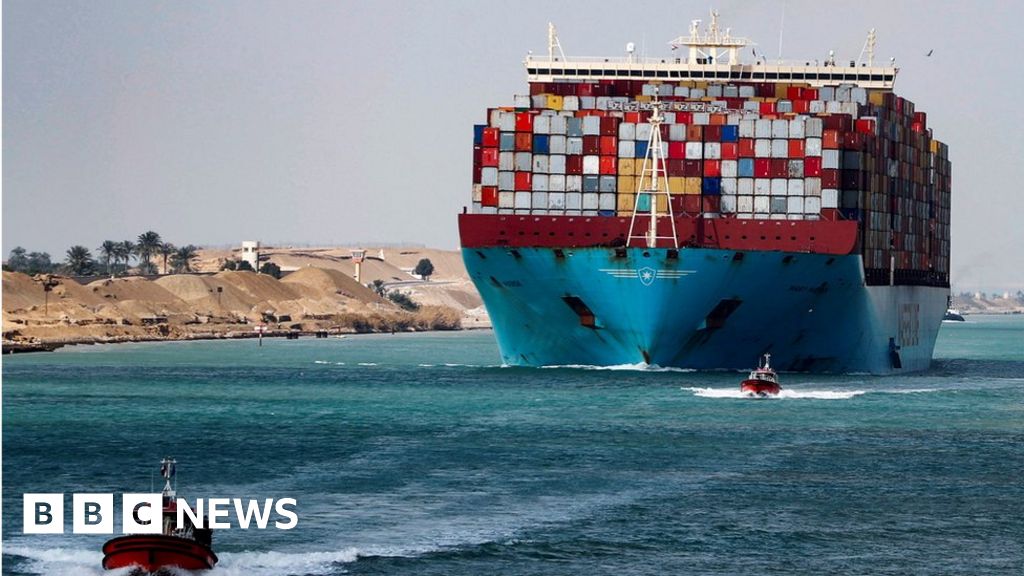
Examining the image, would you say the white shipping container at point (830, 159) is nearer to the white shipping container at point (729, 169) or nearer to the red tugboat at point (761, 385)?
the white shipping container at point (729, 169)

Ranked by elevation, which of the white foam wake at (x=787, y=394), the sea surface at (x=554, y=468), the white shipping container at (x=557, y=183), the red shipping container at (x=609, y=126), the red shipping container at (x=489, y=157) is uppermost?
the red shipping container at (x=609, y=126)

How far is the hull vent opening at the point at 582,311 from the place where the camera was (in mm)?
101812

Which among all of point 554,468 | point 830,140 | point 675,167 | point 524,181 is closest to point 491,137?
point 524,181

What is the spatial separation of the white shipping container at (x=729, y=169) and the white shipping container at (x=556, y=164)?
27.2 ft

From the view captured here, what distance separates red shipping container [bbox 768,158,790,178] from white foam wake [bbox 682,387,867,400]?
44.9 ft

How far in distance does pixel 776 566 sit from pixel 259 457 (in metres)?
24.3

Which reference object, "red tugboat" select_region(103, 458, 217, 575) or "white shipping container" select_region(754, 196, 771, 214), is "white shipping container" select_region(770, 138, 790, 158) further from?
"red tugboat" select_region(103, 458, 217, 575)

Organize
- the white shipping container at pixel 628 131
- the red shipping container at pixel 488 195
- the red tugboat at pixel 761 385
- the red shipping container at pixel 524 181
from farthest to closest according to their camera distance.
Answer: the red shipping container at pixel 488 195
the red shipping container at pixel 524 181
the white shipping container at pixel 628 131
the red tugboat at pixel 761 385

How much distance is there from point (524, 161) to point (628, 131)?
5.64 meters

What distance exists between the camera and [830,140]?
Answer: 106 metres

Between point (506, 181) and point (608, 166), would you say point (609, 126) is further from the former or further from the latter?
point (506, 181)

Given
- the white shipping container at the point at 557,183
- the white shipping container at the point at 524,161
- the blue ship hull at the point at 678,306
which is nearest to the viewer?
the blue ship hull at the point at 678,306

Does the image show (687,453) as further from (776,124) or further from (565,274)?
(776,124)

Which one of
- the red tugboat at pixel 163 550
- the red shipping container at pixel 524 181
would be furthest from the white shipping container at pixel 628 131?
the red tugboat at pixel 163 550
